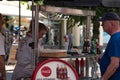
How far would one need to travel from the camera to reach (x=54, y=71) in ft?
17.1

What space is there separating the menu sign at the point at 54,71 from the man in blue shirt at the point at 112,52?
828 millimetres

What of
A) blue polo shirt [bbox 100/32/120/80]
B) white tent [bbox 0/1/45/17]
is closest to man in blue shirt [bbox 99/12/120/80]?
blue polo shirt [bbox 100/32/120/80]

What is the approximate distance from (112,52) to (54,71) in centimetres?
110

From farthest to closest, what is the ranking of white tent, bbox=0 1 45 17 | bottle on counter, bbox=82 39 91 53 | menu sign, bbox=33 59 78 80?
white tent, bbox=0 1 45 17
bottle on counter, bbox=82 39 91 53
menu sign, bbox=33 59 78 80

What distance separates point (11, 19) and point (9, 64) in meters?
10.7

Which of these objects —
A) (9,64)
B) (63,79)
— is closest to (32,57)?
(63,79)

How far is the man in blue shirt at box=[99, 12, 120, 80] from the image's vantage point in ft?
14.2

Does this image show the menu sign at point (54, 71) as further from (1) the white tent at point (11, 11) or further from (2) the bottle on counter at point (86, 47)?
(1) the white tent at point (11, 11)

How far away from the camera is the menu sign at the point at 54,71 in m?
5.08

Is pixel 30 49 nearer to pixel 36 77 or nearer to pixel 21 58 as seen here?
pixel 21 58

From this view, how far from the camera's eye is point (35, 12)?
17.3 ft

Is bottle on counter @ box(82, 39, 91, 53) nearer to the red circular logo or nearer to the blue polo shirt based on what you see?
the red circular logo

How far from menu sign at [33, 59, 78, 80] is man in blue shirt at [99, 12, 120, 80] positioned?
83cm

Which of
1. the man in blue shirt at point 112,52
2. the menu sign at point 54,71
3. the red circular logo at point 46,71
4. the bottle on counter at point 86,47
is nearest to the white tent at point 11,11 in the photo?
the bottle on counter at point 86,47
